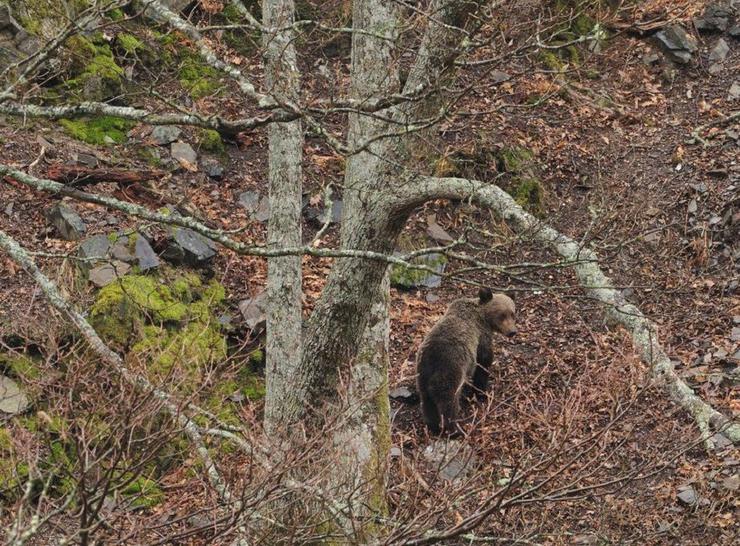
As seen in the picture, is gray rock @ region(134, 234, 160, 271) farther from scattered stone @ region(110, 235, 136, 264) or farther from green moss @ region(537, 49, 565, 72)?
green moss @ region(537, 49, 565, 72)

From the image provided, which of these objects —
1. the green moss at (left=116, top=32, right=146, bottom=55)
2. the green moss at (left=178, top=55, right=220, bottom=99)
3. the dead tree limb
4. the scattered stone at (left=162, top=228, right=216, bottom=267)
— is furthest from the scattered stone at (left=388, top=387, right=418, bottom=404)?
the green moss at (left=116, top=32, right=146, bottom=55)

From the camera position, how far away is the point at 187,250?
41.3ft

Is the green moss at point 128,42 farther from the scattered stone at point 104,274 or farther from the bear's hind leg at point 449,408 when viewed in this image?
the bear's hind leg at point 449,408

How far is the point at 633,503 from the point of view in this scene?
10.0 meters

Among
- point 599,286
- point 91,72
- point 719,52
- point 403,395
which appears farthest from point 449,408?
point 719,52

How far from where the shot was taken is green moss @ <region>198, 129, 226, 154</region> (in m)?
14.6

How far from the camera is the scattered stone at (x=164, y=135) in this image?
47.5 feet

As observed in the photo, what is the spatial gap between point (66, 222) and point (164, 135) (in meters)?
2.84

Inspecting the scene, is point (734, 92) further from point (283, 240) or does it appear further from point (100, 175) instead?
point (100, 175)

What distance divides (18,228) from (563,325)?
23.8 ft

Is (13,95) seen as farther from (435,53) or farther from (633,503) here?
(633,503)

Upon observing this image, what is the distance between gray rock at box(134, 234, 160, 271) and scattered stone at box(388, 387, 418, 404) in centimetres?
338

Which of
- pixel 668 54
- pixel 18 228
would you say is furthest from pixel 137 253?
pixel 668 54

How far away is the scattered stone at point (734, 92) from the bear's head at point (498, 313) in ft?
23.2
